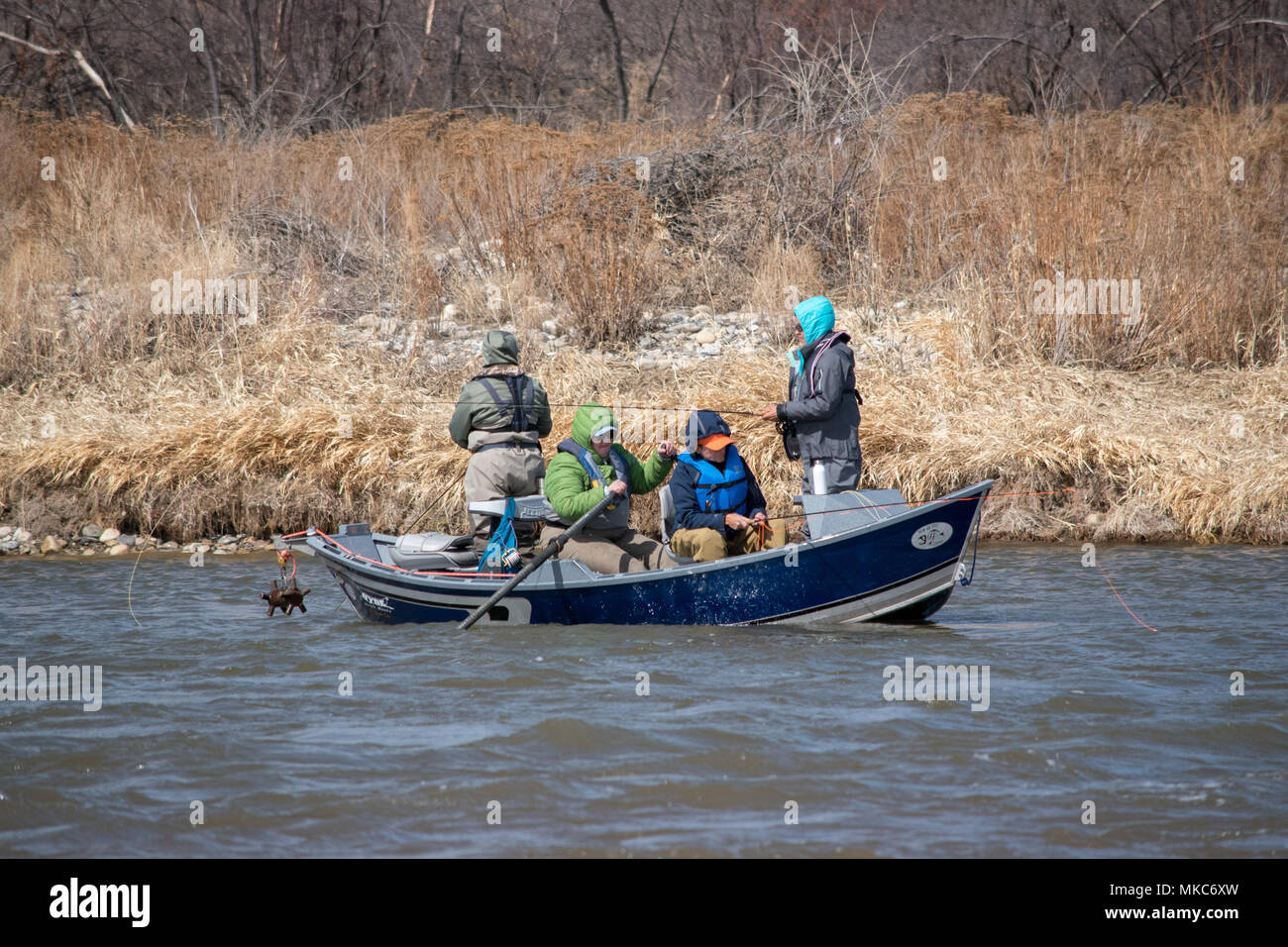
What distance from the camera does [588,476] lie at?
24.9 feet

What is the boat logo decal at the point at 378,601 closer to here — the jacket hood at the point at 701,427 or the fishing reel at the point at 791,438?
the jacket hood at the point at 701,427

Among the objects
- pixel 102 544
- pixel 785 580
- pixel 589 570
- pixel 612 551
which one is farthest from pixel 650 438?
pixel 102 544

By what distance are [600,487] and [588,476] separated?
15 cm

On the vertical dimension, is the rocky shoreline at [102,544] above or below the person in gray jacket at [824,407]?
below

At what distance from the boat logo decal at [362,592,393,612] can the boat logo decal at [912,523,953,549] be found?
11.0ft

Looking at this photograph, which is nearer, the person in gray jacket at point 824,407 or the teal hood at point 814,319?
the person in gray jacket at point 824,407

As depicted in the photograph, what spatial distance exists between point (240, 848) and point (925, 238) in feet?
34.3

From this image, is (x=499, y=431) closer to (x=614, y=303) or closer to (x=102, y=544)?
(x=102, y=544)

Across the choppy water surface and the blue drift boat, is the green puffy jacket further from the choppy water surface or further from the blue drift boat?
the choppy water surface

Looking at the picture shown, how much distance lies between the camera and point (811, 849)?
4.53m

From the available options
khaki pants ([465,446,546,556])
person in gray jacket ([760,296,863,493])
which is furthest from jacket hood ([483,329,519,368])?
person in gray jacket ([760,296,863,493])

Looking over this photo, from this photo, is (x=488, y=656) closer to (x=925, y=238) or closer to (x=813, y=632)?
(x=813, y=632)

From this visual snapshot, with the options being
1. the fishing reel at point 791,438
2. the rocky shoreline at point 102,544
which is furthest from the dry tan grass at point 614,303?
the fishing reel at point 791,438

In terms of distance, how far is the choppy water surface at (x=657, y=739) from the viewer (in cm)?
470
